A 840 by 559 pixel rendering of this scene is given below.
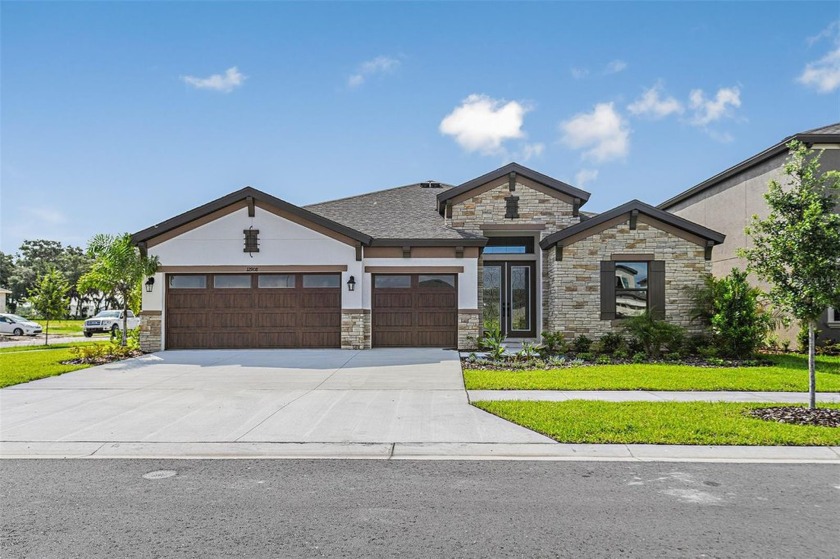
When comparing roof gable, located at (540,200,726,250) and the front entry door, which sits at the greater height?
roof gable, located at (540,200,726,250)

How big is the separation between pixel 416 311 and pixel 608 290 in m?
5.89

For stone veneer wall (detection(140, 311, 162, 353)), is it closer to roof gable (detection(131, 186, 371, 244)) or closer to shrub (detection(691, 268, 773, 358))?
roof gable (detection(131, 186, 371, 244))

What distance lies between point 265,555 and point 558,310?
1424 centimetres

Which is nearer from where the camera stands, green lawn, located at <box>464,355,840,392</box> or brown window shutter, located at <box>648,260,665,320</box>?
green lawn, located at <box>464,355,840,392</box>

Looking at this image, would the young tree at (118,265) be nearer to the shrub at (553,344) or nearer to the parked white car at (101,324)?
the shrub at (553,344)

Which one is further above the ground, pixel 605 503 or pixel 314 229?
pixel 314 229

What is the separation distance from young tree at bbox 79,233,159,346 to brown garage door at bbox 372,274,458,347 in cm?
706

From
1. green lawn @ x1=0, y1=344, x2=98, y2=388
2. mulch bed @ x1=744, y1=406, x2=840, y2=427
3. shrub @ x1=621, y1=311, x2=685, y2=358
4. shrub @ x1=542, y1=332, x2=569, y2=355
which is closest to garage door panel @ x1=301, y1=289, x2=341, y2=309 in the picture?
green lawn @ x1=0, y1=344, x2=98, y2=388

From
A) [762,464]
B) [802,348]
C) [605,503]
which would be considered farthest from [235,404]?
[802,348]

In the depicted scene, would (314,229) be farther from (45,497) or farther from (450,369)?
(45,497)

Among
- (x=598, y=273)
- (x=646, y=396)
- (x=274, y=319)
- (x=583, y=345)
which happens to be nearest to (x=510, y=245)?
(x=598, y=273)

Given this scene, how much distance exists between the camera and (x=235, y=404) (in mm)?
9633

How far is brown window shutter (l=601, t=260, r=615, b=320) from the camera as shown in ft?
56.5

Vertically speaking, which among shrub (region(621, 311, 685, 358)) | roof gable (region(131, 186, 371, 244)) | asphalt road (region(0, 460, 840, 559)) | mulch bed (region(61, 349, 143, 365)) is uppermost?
roof gable (region(131, 186, 371, 244))
